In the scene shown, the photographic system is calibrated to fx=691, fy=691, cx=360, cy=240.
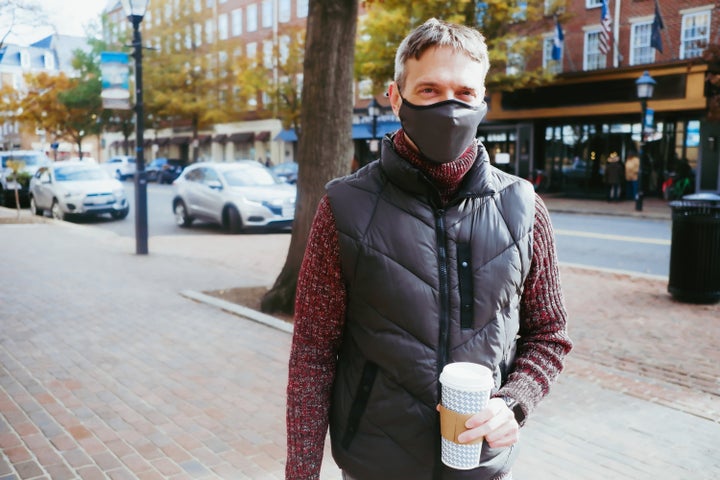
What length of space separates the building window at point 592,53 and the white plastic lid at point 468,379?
99.4 ft

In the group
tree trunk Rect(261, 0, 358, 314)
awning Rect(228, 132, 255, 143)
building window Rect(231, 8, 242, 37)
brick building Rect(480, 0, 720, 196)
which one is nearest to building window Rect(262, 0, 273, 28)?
building window Rect(231, 8, 242, 37)

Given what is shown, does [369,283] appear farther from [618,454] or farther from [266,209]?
[266,209]

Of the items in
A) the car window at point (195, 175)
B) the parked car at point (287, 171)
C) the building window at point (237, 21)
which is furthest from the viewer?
the building window at point (237, 21)

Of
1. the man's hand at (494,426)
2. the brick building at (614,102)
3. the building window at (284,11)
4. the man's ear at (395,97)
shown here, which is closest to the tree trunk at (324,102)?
the man's ear at (395,97)

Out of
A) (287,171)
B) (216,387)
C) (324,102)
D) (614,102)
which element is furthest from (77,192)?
(614,102)

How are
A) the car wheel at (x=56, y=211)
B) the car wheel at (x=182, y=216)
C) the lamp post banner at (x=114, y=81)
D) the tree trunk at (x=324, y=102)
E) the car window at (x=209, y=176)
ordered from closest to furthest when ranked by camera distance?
the tree trunk at (x=324, y=102), the lamp post banner at (x=114, y=81), the car window at (x=209, y=176), the car wheel at (x=182, y=216), the car wheel at (x=56, y=211)

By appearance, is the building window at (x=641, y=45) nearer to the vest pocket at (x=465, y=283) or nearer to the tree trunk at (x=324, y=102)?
the tree trunk at (x=324, y=102)

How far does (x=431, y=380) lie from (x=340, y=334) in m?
→ 0.30

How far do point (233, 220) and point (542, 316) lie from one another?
1399 centimetres

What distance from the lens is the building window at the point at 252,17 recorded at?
2044 inches

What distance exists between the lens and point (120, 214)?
19.3 metres

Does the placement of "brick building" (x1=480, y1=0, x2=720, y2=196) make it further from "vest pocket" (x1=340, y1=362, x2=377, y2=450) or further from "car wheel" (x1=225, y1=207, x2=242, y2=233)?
"vest pocket" (x1=340, y1=362, x2=377, y2=450)

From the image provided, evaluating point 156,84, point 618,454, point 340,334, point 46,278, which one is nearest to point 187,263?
point 46,278

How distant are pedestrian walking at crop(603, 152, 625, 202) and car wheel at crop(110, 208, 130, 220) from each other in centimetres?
1675
